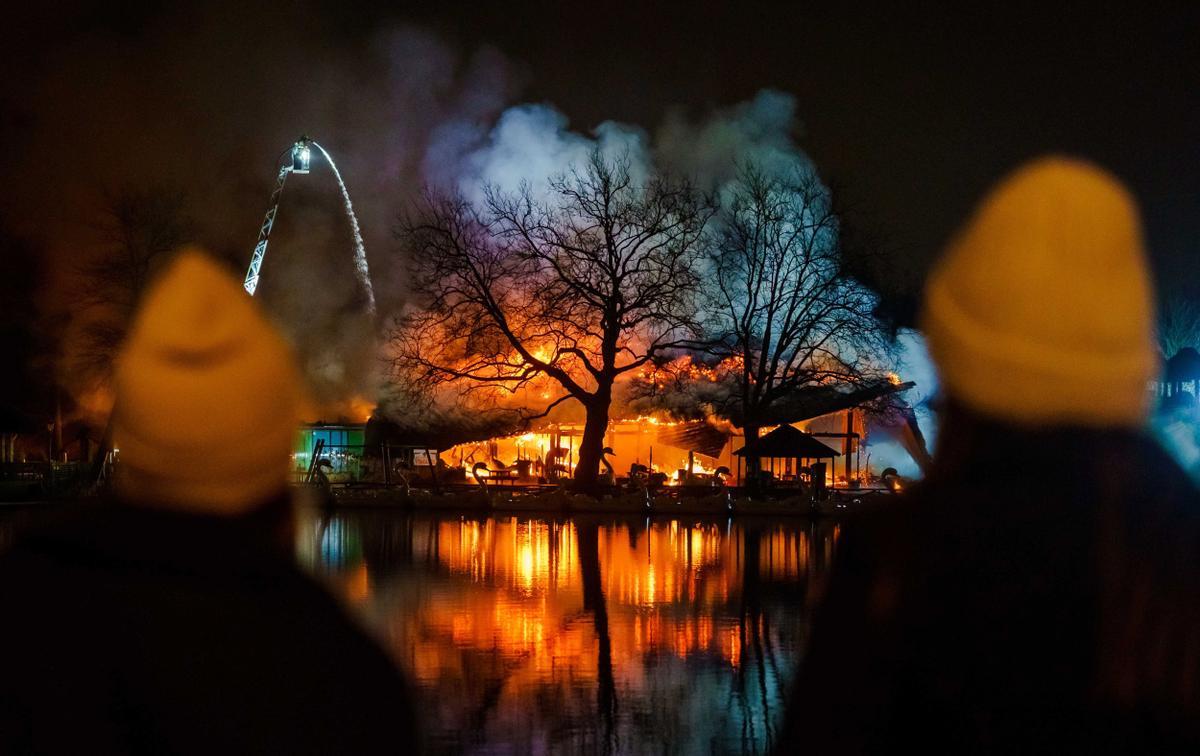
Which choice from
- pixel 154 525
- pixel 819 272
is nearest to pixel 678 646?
pixel 154 525

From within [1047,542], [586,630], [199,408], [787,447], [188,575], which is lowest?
[586,630]

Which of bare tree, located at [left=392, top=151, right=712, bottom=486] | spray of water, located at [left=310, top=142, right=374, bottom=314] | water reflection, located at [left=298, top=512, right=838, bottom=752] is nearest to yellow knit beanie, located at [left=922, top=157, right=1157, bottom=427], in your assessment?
water reflection, located at [left=298, top=512, right=838, bottom=752]

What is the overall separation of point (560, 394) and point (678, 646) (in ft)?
124

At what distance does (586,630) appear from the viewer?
11.7 meters

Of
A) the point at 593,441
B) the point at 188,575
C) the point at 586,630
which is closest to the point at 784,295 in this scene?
the point at 593,441

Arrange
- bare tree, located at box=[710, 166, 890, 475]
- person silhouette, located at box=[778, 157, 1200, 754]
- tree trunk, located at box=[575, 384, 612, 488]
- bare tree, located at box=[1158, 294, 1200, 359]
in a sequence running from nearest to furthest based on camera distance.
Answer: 1. person silhouette, located at box=[778, 157, 1200, 754]
2. tree trunk, located at box=[575, 384, 612, 488]
3. bare tree, located at box=[710, 166, 890, 475]
4. bare tree, located at box=[1158, 294, 1200, 359]

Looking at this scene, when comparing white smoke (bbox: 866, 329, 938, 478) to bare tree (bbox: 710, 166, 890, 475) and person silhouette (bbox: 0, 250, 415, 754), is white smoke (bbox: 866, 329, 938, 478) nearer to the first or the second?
bare tree (bbox: 710, 166, 890, 475)

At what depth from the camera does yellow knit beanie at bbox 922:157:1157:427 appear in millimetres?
2609

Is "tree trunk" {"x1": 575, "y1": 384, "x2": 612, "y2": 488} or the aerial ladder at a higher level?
the aerial ladder

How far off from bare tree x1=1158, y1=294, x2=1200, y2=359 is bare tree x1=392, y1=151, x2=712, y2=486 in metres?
39.2

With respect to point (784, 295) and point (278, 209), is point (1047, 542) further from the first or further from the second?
point (278, 209)

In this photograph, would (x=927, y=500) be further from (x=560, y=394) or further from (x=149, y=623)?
(x=560, y=394)

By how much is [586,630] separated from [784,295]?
33.0m

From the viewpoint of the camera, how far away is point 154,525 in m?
6.08
